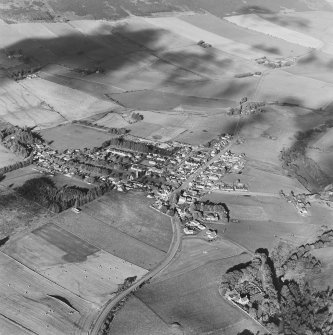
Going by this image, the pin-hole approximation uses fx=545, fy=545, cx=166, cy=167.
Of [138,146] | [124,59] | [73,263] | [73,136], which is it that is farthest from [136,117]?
[73,263]

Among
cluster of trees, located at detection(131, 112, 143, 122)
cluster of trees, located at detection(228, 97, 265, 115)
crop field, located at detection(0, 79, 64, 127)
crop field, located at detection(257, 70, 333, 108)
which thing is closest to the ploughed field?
crop field, located at detection(0, 79, 64, 127)

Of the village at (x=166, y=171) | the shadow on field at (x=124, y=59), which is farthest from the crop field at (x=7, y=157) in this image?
the shadow on field at (x=124, y=59)

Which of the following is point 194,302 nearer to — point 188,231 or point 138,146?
point 188,231

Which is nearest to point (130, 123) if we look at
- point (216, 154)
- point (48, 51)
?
point (216, 154)

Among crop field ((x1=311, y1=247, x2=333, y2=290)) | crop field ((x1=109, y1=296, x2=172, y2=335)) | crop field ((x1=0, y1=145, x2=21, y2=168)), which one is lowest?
crop field ((x1=0, y1=145, x2=21, y2=168))

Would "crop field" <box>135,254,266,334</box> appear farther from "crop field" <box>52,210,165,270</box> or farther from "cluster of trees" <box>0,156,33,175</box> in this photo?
"cluster of trees" <box>0,156,33,175</box>
